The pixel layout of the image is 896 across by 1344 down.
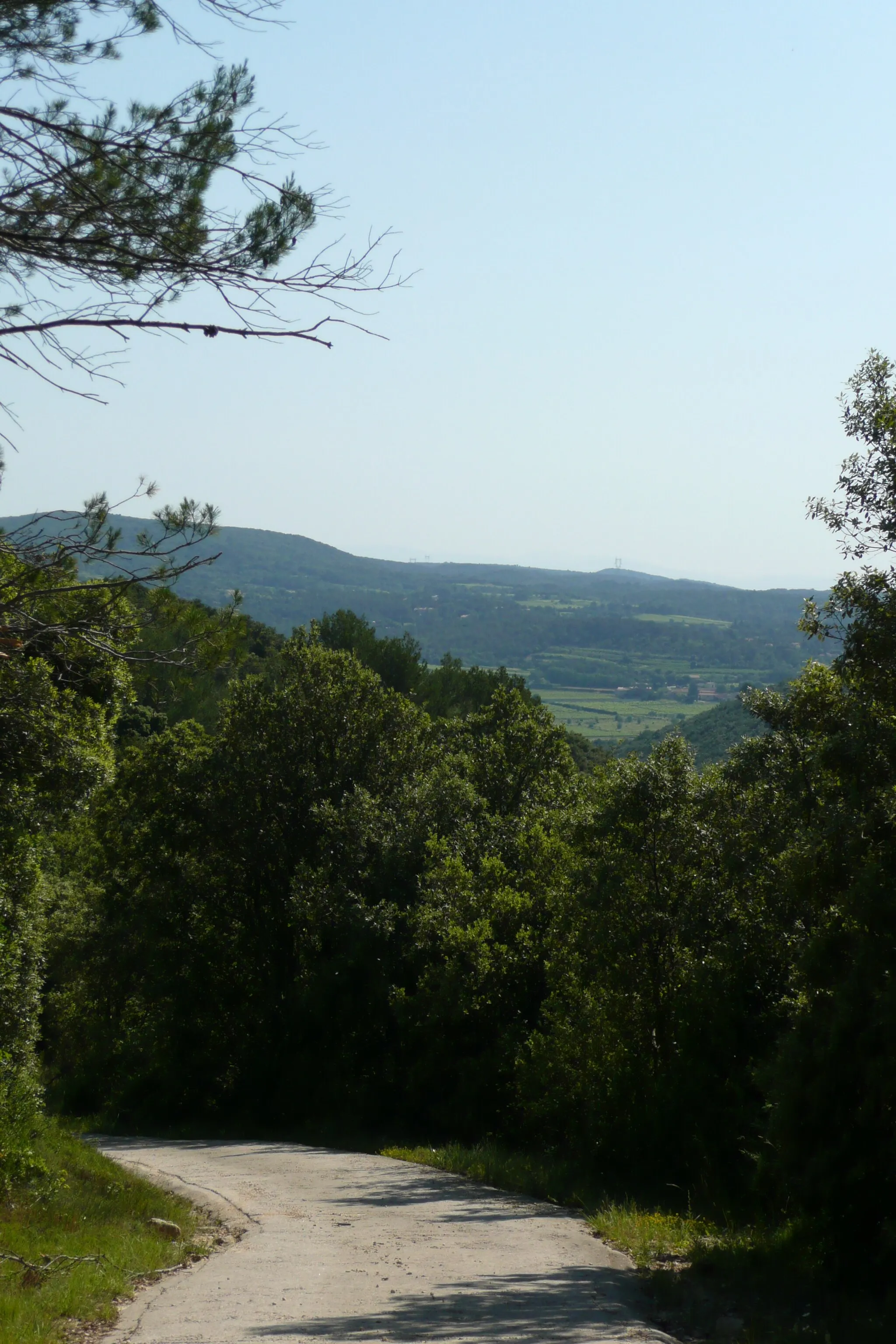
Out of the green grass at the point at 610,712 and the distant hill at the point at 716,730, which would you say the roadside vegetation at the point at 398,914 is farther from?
the green grass at the point at 610,712

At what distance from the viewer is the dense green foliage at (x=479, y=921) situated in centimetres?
981

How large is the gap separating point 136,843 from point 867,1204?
20.8 meters

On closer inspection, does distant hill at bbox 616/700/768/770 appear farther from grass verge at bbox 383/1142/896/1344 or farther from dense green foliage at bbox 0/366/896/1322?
grass verge at bbox 383/1142/896/1344

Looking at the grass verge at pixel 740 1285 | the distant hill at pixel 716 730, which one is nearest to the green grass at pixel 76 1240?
the grass verge at pixel 740 1285

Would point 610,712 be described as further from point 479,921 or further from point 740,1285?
point 740,1285

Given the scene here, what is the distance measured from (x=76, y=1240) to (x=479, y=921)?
41.7ft

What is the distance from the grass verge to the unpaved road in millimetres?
263

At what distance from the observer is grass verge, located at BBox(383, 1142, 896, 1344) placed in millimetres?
7887

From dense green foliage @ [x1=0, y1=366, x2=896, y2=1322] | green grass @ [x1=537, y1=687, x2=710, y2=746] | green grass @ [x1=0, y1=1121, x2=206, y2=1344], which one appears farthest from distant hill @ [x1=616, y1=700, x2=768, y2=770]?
green grass @ [x1=0, y1=1121, x2=206, y2=1344]

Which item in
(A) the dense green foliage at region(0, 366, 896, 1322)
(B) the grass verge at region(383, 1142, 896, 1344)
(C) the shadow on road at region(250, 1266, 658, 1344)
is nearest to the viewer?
(C) the shadow on road at region(250, 1266, 658, 1344)

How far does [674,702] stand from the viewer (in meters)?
174

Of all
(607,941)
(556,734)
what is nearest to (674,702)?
(556,734)

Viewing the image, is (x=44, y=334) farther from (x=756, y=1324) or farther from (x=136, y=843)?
(x=136, y=843)

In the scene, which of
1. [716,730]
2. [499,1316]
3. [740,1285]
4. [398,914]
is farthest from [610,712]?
[499,1316]
